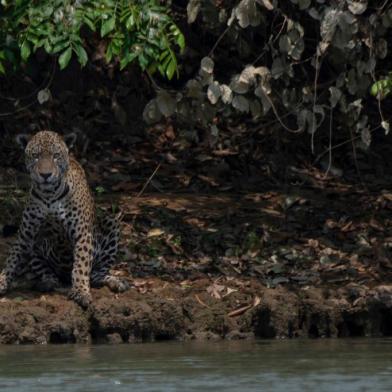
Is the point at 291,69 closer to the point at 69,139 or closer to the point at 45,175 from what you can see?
the point at 69,139

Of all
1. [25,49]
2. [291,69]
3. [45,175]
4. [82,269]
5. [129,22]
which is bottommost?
[82,269]

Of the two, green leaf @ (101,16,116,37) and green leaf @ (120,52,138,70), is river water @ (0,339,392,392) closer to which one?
green leaf @ (120,52,138,70)

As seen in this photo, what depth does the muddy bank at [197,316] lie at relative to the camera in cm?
1150

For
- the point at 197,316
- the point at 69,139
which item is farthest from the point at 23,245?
the point at 197,316

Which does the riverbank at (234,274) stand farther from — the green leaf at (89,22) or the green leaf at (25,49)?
the green leaf at (89,22)

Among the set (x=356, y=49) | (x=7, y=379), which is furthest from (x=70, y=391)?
(x=356, y=49)

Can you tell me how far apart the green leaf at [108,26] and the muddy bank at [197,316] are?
7.09 feet

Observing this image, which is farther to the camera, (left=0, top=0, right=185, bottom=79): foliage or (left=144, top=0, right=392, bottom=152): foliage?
(left=144, top=0, right=392, bottom=152): foliage

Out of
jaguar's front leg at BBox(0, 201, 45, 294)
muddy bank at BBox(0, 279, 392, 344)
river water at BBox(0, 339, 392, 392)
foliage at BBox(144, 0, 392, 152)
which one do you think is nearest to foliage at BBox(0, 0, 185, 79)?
foliage at BBox(144, 0, 392, 152)

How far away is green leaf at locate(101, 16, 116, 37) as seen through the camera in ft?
36.5

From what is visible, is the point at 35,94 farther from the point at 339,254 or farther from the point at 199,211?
the point at 339,254

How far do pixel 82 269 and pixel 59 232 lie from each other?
1.79ft

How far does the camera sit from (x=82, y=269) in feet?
40.3

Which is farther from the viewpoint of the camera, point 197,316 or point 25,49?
point 197,316
